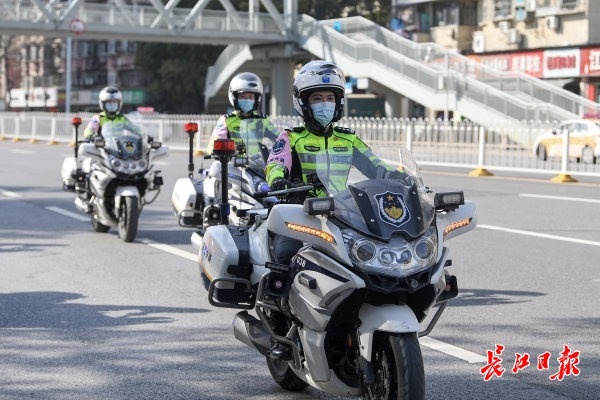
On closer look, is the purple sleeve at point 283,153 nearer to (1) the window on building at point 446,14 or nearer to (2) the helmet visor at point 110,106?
(2) the helmet visor at point 110,106

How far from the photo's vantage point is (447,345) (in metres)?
7.04

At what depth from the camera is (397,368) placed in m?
4.59

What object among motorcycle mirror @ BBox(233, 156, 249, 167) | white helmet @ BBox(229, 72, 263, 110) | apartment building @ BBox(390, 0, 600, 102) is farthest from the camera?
apartment building @ BBox(390, 0, 600, 102)

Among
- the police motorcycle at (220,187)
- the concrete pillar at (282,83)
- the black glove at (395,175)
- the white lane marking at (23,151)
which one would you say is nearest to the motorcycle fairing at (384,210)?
the black glove at (395,175)

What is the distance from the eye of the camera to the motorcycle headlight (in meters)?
4.67

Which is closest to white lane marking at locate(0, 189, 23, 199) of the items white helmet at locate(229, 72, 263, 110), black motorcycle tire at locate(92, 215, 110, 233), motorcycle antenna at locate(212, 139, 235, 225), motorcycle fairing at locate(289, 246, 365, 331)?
black motorcycle tire at locate(92, 215, 110, 233)

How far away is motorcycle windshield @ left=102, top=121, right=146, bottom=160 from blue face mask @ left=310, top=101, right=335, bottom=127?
6906mm

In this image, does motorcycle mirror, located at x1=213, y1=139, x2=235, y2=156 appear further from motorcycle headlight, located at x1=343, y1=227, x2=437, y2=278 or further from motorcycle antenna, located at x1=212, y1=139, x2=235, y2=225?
motorcycle headlight, located at x1=343, y1=227, x2=437, y2=278

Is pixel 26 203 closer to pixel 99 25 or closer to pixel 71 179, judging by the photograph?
pixel 71 179

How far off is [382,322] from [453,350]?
7.73 ft

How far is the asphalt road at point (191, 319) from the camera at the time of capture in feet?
20.0

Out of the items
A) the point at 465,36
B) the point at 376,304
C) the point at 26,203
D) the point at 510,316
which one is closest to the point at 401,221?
the point at 376,304

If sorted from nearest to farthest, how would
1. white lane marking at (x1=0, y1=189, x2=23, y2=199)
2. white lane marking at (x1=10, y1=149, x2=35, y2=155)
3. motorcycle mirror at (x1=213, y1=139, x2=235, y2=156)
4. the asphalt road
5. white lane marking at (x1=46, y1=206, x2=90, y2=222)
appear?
the asphalt road < motorcycle mirror at (x1=213, y1=139, x2=235, y2=156) < white lane marking at (x1=46, y1=206, x2=90, y2=222) < white lane marking at (x1=0, y1=189, x2=23, y2=199) < white lane marking at (x1=10, y1=149, x2=35, y2=155)

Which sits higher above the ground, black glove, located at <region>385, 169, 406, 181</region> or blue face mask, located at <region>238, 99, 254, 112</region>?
blue face mask, located at <region>238, 99, 254, 112</region>
